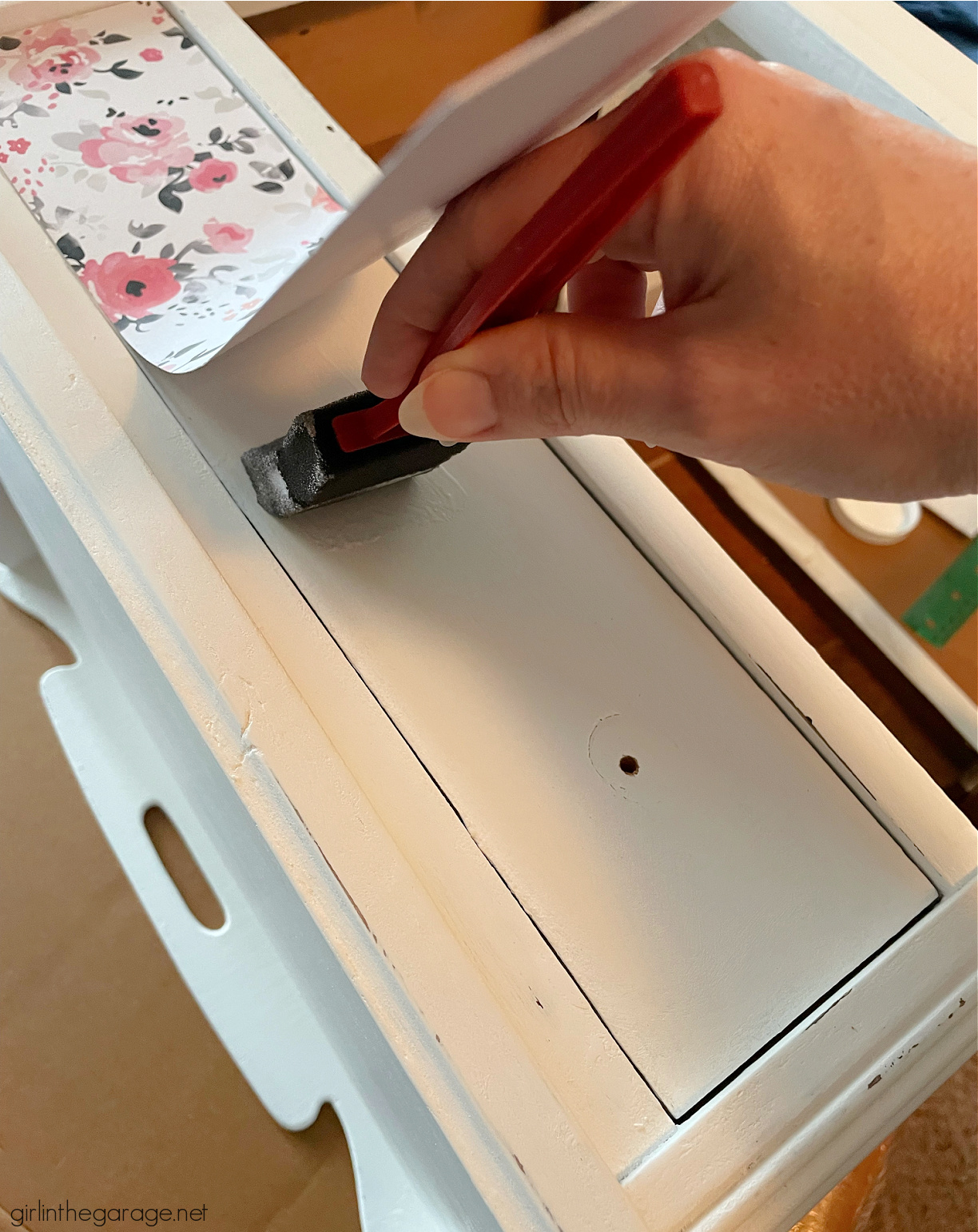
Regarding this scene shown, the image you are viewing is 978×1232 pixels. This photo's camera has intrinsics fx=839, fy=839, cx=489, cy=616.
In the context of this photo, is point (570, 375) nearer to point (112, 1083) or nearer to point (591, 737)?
point (591, 737)

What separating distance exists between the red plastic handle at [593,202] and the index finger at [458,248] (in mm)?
11

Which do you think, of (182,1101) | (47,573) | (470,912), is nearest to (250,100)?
(47,573)

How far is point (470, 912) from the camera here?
12.9 inches

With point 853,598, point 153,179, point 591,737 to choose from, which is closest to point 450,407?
point 591,737

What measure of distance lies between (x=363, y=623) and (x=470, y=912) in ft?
0.42

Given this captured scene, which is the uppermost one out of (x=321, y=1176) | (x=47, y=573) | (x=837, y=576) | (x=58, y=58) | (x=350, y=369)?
(x=58, y=58)

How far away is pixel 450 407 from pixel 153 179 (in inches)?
10.4

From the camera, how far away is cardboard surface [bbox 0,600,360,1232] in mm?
478

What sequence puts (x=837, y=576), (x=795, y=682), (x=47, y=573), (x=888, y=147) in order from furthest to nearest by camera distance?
(x=837, y=576)
(x=47, y=573)
(x=795, y=682)
(x=888, y=147)

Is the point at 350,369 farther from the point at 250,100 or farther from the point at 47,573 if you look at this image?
the point at 47,573

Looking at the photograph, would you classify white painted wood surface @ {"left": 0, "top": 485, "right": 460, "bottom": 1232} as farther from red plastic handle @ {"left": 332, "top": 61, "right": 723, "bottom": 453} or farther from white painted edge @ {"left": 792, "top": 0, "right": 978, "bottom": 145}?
white painted edge @ {"left": 792, "top": 0, "right": 978, "bottom": 145}

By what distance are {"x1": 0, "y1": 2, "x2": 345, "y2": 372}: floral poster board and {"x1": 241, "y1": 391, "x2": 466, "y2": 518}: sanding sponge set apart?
7 cm

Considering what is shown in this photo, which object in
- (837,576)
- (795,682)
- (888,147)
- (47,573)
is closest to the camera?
(888,147)

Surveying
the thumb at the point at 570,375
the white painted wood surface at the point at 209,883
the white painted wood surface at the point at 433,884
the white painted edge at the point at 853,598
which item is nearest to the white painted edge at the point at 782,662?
the white painted wood surface at the point at 433,884
